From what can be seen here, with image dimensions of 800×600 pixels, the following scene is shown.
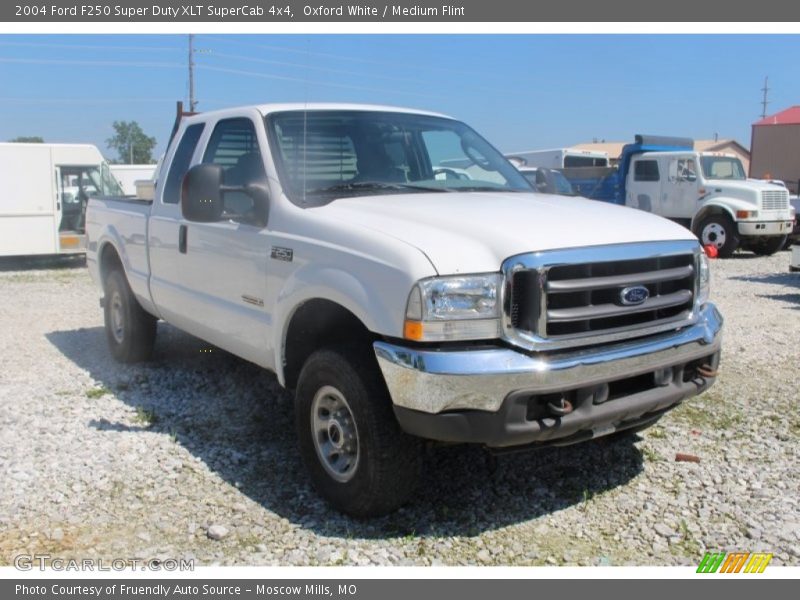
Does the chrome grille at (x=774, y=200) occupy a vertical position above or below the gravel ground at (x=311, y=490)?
above

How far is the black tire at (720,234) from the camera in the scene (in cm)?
1611

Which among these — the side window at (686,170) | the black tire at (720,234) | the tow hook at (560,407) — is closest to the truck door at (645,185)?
the side window at (686,170)

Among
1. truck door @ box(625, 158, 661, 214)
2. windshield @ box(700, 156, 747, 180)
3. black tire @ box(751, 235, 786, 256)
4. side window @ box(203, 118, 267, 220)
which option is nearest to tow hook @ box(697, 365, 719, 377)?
side window @ box(203, 118, 267, 220)

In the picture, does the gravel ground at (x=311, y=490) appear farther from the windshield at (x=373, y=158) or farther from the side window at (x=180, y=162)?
the windshield at (x=373, y=158)

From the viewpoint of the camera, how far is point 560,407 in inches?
130

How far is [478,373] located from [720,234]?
14790mm

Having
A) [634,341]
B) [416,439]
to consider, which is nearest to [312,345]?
[416,439]

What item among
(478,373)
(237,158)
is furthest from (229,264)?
(478,373)

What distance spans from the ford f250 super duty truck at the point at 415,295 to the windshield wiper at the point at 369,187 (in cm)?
1

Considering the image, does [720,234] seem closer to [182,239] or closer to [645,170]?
[645,170]

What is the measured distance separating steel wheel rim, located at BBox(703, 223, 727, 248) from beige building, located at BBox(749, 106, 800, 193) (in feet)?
85.6

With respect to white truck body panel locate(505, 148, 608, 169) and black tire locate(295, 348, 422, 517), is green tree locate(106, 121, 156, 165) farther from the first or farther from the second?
black tire locate(295, 348, 422, 517)

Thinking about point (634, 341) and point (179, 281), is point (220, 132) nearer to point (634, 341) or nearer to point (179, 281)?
point (179, 281)

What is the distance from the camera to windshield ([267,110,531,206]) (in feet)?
14.1
